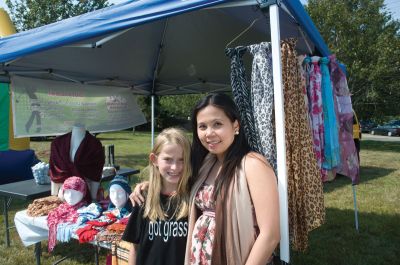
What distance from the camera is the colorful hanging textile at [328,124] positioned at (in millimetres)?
2697

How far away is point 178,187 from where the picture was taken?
1.90 m

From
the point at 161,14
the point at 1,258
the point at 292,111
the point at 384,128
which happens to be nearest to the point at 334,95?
the point at 292,111

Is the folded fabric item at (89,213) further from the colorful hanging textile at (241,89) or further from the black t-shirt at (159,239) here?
the colorful hanging textile at (241,89)

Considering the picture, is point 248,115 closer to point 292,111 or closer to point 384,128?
point 292,111

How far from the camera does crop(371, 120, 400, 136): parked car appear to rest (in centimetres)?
2873

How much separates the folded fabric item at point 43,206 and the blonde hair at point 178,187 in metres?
1.71

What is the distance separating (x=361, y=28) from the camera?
16.1 m

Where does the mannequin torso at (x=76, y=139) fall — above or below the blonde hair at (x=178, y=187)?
above

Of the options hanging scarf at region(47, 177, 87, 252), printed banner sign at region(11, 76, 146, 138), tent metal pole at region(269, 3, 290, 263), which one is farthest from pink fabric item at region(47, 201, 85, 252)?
tent metal pole at region(269, 3, 290, 263)

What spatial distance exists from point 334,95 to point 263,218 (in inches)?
72.4

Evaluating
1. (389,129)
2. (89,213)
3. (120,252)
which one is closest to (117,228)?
(120,252)

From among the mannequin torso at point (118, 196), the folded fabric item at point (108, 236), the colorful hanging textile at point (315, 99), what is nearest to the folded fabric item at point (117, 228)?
the folded fabric item at point (108, 236)

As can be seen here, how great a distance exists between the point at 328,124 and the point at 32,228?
2733mm

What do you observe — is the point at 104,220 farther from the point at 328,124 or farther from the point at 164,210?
the point at 328,124
